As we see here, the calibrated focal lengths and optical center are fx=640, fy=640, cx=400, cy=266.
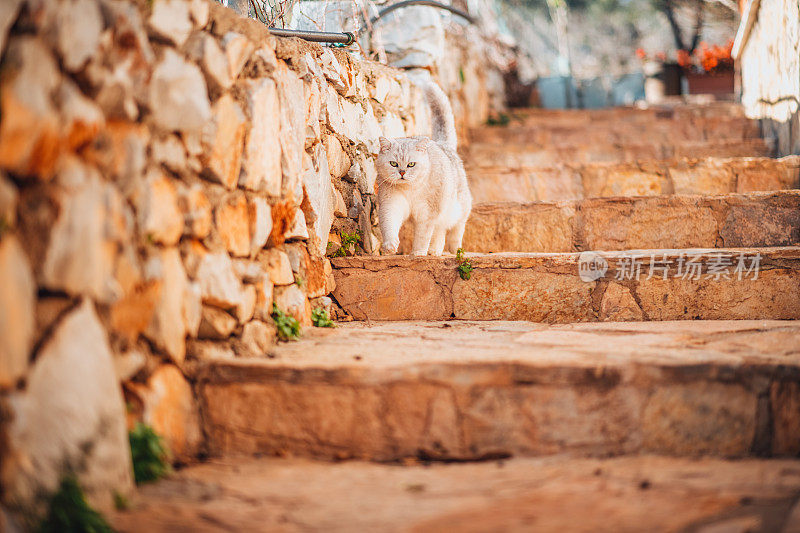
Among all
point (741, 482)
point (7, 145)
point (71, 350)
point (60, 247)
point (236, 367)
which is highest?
point (7, 145)

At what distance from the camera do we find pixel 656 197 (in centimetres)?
364

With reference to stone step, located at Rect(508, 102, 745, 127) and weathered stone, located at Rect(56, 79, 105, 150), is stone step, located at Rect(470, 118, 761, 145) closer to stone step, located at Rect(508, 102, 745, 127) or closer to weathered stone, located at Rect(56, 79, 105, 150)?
stone step, located at Rect(508, 102, 745, 127)

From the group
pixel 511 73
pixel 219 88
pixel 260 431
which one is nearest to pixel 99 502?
pixel 260 431

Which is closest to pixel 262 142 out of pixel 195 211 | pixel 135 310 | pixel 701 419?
pixel 195 211

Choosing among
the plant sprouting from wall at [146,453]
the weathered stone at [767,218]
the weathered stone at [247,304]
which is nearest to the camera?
the plant sprouting from wall at [146,453]

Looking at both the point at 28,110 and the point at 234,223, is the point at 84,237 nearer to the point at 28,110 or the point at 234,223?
the point at 28,110

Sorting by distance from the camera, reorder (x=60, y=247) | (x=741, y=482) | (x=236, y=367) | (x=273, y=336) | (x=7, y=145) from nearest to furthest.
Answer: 1. (x=7, y=145)
2. (x=60, y=247)
3. (x=741, y=482)
4. (x=236, y=367)
5. (x=273, y=336)

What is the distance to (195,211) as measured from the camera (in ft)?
6.39

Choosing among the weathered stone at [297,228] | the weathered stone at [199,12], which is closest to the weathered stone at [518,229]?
the weathered stone at [297,228]

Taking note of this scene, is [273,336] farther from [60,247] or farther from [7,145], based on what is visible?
[7,145]

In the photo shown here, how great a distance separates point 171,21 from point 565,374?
60.8 inches

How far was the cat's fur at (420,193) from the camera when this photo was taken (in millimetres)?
3355

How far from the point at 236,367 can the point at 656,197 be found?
2.67 metres

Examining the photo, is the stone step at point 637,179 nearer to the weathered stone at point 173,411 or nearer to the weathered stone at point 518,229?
the weathered stone at point 518,229
